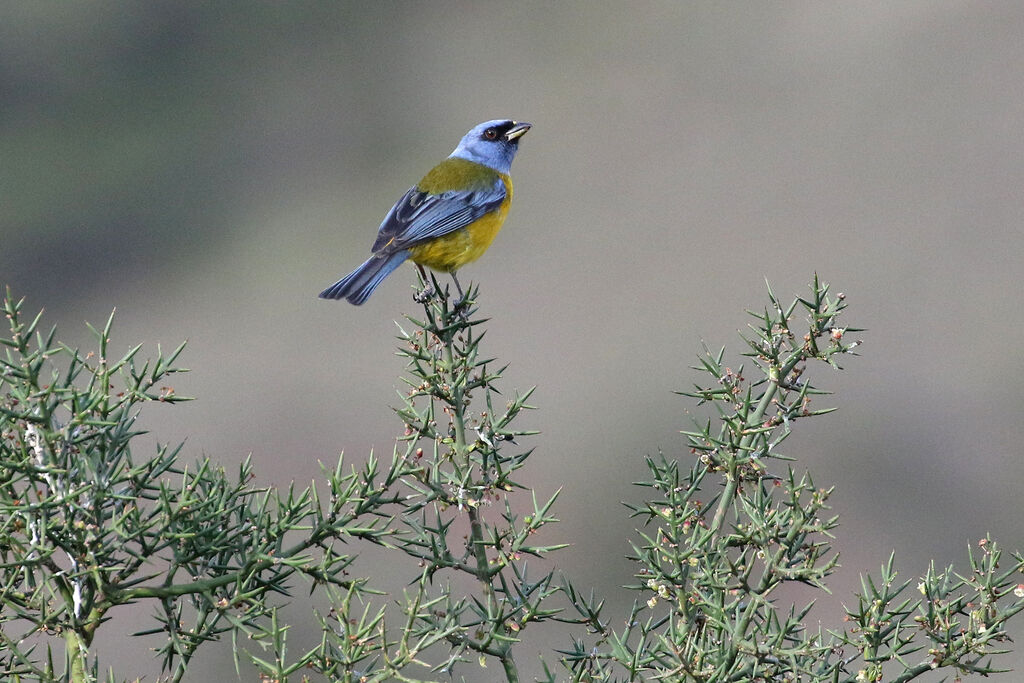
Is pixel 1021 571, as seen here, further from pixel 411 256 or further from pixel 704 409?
Answer: pixel 704 409

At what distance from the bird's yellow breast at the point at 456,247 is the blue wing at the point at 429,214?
0.03 metres

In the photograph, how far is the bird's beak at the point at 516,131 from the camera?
17.2 feet

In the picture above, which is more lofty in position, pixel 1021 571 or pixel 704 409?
pixel 704 409

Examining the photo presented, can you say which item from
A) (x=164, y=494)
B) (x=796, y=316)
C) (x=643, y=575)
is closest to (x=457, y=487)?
(x=643, y=575)

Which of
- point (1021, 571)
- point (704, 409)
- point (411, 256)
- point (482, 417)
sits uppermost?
point (704, 409)

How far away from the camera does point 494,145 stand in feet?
17.8

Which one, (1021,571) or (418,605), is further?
(1021,571)

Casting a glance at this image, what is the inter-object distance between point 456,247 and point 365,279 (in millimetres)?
556

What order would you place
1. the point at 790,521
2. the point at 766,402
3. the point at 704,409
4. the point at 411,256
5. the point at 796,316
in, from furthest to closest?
the point at 704,409 < the point at 411,256 < the point at 796,316 < the point at 766,402 < the point at 790,521

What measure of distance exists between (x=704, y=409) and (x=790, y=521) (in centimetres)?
671

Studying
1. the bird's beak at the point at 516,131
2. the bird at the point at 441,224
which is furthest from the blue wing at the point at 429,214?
the bird's beak at the point at 516,131

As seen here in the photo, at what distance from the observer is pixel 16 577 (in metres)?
1.54

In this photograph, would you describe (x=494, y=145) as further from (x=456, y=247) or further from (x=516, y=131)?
(x=456, y=247)

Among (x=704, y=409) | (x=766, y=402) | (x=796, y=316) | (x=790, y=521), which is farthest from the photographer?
(x=704, y=409)
